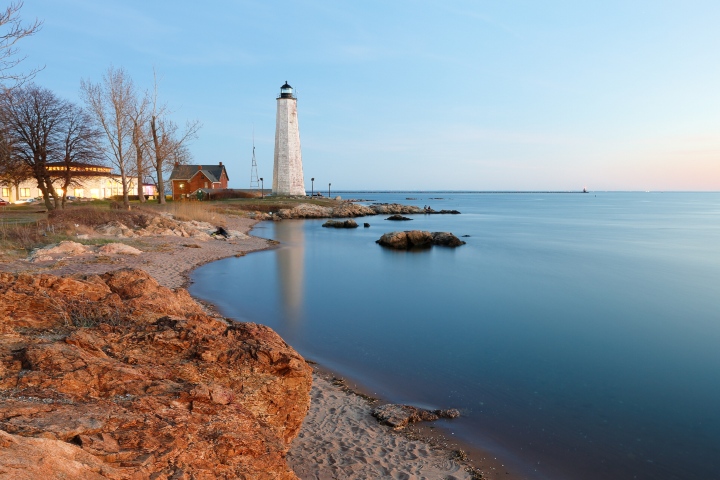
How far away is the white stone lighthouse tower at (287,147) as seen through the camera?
2406 inches

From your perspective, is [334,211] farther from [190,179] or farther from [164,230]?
[164,230]

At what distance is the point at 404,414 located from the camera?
276 inches

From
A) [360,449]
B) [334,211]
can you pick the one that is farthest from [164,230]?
[334,211]

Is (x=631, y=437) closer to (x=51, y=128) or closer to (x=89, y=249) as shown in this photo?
(x=89, y=249)

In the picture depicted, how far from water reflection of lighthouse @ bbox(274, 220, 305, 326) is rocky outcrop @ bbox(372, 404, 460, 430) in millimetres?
6206

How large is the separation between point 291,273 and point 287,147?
1671 inches

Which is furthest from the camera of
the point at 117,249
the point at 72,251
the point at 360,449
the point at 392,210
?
the point at 392,210

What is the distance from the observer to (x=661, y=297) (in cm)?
1845

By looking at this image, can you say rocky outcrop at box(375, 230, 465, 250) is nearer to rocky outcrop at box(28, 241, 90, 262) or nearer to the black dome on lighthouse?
rocky outcrop at box(28, 241, 90, 262)

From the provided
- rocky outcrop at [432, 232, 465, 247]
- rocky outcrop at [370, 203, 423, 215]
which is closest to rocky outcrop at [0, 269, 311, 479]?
rocky outcrop at [432, 232, 465, 247]

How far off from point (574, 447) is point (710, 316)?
11824mm

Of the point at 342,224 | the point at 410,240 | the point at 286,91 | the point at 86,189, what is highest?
the point at 286,91

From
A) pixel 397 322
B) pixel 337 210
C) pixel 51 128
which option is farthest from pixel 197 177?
pixel 397 322

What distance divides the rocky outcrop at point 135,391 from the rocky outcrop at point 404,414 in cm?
246
